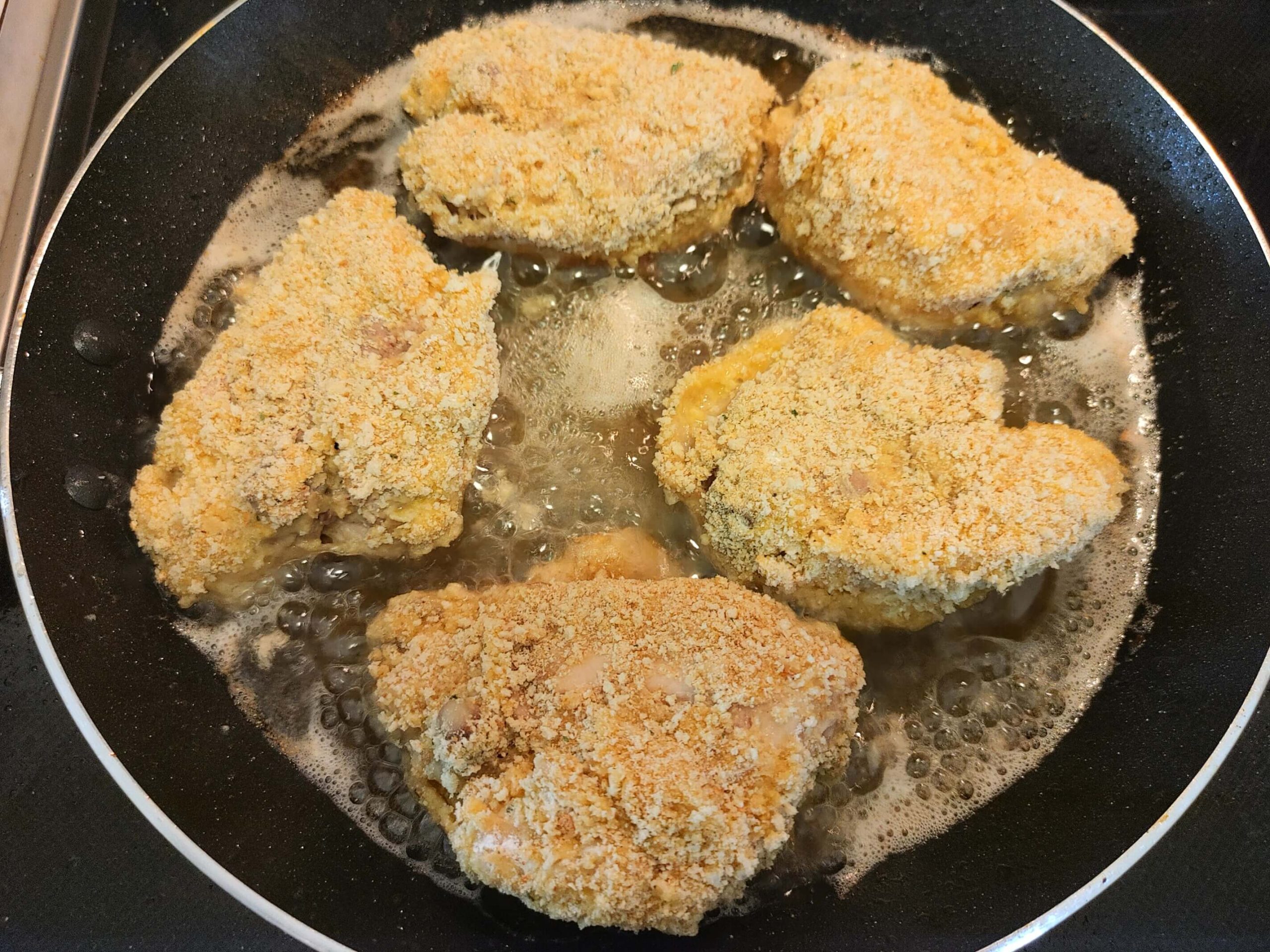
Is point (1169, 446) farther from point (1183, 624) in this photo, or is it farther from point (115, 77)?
point (115, 77)

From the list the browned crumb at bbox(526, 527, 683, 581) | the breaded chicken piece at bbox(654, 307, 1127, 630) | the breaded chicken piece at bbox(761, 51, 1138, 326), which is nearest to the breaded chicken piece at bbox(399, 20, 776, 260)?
the breaded chicken piece at bbox(761, 51, 1138, 326)

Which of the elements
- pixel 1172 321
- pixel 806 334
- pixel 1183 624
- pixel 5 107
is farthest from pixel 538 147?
pixel 1183 624

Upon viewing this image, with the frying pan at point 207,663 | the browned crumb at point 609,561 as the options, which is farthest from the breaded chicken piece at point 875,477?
the frying pan at point 207,663

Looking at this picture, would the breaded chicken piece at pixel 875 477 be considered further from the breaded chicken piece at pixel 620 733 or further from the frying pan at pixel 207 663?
the frying pan at pixel 207 663

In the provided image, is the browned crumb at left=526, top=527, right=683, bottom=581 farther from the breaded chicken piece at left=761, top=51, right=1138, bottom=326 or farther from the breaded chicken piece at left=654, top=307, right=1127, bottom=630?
the breaded chicken piece at left=761, top=51, right=1138, bottom=326

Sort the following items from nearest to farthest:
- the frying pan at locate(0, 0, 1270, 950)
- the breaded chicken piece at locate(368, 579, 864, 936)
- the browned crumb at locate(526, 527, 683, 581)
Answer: the breaded chicken piece at locate(368, 579, 864, 936) → the frying pan at locate(0, 0, 1270, 950) → the browned crumb at locate(526, 527, 683, 581)

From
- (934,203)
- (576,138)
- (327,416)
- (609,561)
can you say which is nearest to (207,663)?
(327,416)
